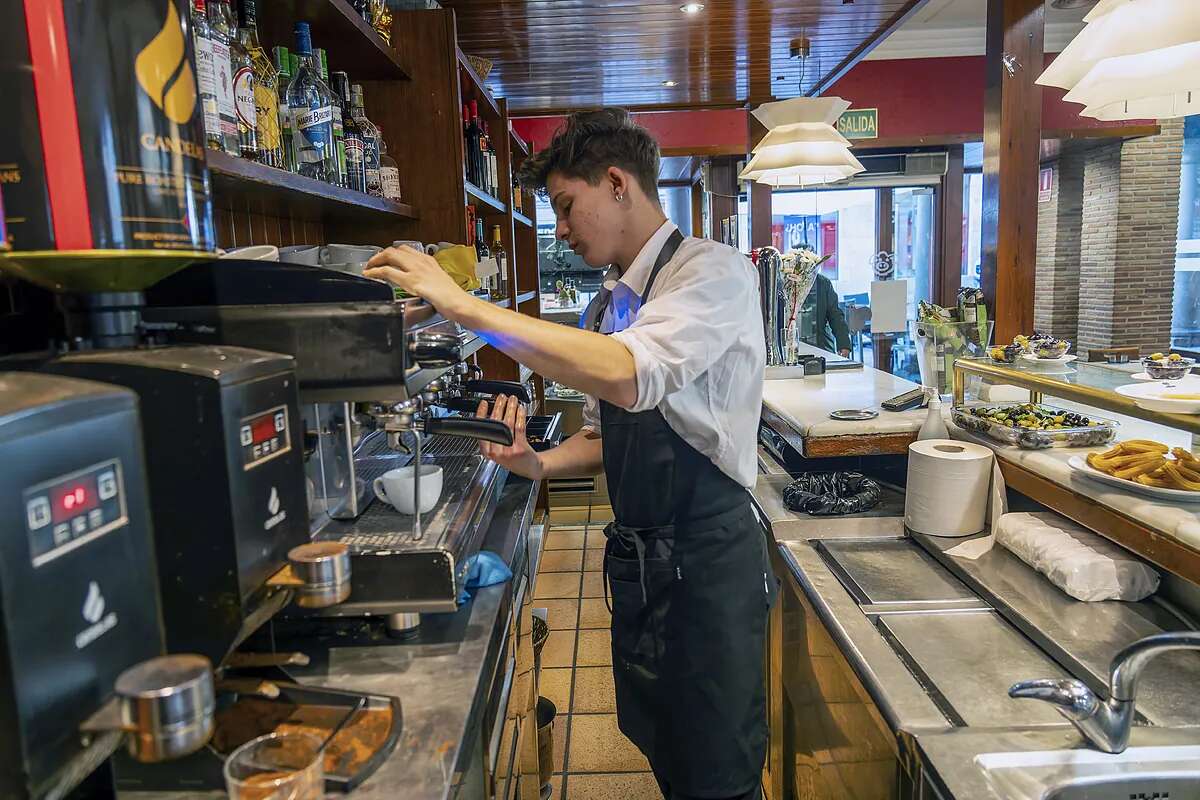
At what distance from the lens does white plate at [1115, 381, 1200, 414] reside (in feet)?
4.69


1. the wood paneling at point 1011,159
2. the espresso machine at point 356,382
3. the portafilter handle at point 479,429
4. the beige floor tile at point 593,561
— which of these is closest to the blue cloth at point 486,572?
the espresso machine at point 356,382

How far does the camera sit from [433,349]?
Result: 3.72ft

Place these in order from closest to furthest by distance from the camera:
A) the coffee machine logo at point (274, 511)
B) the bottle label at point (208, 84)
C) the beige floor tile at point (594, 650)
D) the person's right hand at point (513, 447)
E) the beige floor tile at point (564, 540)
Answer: the coffee machine logo at point (274, 511) < the bottle label at point (208, 84) < the person's right hand at point (513, 447) < the beige floor tile at point (594, 650) < the beige floor tile at point (564, 540)

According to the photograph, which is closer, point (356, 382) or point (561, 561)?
point (356, 382)

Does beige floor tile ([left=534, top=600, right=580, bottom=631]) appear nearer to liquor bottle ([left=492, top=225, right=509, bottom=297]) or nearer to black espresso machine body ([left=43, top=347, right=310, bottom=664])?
liquor bottle ([left=492, top=225, right=509, bottom=297])

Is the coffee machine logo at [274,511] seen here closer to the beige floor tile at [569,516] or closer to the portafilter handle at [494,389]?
the portafilter handle at [494,389]

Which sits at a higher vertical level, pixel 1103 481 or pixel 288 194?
pixel 288 194

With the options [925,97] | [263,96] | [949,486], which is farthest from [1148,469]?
[925,97]

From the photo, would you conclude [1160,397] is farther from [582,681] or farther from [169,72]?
[582,681]

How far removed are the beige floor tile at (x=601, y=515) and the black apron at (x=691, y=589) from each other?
11.2 feet

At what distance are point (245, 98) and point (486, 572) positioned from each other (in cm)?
94

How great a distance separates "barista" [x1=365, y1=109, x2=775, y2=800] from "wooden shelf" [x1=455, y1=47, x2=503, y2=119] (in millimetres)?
1095

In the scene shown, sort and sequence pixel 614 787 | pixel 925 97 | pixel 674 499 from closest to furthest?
pixel 674 499
pixel 614 787
pixel 925 97

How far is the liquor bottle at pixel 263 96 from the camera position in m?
1.53
